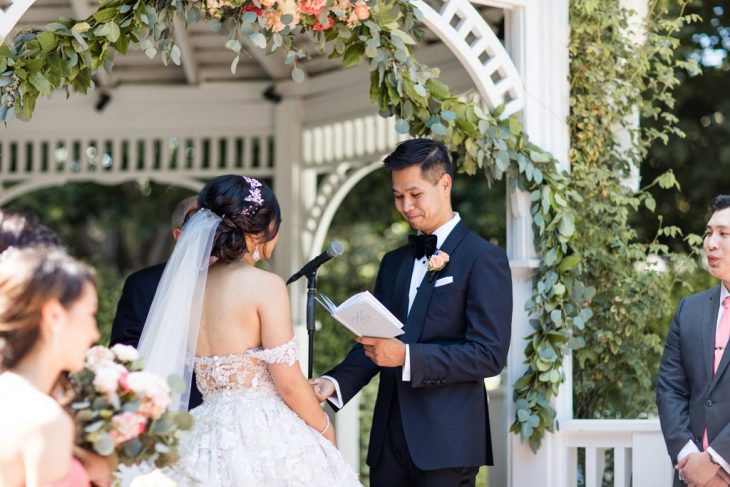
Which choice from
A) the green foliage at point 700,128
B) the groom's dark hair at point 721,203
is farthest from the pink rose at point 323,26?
the green foliage at point 700,128

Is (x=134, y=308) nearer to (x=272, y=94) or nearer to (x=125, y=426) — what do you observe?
(x=125, y=426)

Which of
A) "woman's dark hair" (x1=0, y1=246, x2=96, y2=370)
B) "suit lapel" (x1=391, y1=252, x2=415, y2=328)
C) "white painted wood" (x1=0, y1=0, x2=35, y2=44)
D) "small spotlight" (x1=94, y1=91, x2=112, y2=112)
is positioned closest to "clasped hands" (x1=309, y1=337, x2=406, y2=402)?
"suit lapel" (x1=391, y1=252, x2=415, y2=328)

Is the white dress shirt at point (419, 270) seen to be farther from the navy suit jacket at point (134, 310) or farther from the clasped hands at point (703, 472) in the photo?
the clasped hands at point (703, 472)

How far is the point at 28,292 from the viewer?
98.2 inches

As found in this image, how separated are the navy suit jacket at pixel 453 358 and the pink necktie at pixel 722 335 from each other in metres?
0.82

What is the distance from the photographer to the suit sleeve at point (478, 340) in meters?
4.05

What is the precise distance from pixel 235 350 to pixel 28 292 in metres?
1.21

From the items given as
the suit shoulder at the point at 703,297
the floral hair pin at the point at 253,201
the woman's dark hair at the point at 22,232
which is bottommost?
the suit shoulder at the point at 703,297

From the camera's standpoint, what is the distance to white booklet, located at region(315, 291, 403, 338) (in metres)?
3.79

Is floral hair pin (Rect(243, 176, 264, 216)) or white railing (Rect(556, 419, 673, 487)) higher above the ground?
floral hair pin (Rect(243, 176, 264, 216))

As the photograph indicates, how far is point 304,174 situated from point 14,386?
577 cm

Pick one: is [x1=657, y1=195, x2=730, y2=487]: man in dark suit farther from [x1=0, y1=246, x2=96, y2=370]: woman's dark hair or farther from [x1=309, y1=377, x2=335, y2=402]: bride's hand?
[x1=0, y1=246, x2=96, y2=370]: woman's dark hair

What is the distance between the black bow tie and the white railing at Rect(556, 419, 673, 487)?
3.89ft

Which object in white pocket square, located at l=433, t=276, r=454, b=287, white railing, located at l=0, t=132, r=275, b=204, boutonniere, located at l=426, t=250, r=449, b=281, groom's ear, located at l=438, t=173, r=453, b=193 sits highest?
white railing, located at l=0, t=132, r=275, b=204
